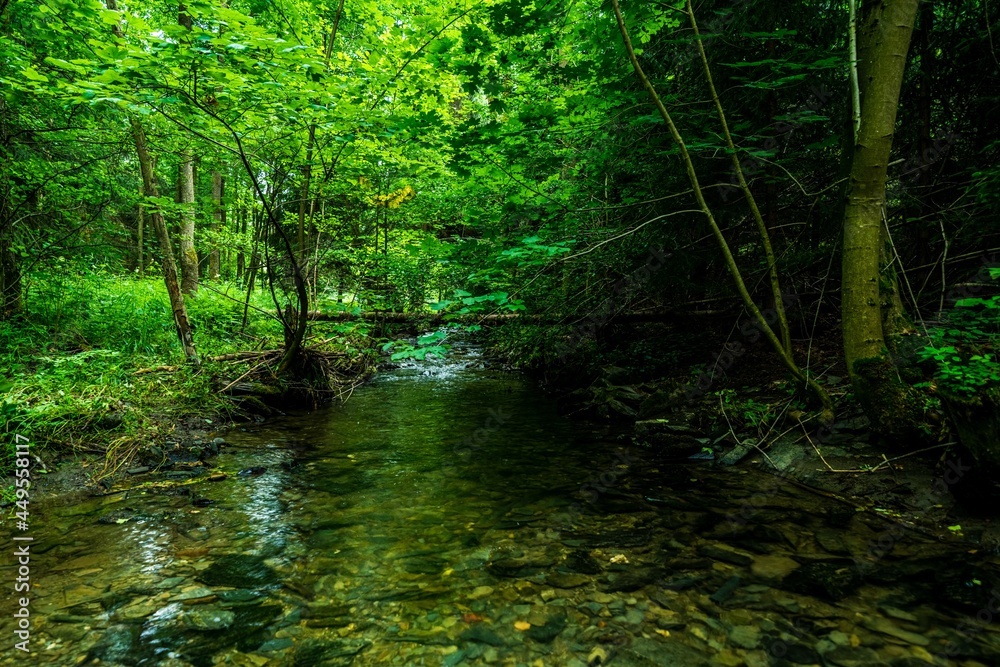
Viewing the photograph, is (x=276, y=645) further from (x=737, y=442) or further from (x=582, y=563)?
(x=737, y=442)

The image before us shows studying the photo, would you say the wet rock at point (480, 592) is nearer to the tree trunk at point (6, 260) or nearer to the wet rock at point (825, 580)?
the wet rock at point (825, 580)

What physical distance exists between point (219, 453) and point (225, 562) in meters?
3.00

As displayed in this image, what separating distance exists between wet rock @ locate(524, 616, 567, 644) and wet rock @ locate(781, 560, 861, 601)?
65.7 inches

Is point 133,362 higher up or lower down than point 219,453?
higher up

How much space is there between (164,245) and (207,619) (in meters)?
6.76

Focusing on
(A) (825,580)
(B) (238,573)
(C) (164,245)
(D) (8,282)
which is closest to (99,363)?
(C) (164,245)

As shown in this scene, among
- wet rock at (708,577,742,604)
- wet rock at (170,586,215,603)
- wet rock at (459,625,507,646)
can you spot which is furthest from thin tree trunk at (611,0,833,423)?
wet rock at (170,586,215,603)

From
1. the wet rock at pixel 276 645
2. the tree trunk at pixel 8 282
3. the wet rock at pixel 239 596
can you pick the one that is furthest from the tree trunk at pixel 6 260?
the wet rock at pixel 276 645

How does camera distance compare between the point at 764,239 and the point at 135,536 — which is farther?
the point at 764,239

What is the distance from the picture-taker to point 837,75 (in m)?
6.04

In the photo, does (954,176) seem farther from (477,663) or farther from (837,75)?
(477,663)

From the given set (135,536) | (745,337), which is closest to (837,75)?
(745,337)

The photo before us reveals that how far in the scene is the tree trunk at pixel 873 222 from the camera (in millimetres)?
4281

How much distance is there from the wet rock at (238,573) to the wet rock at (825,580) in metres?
3.95
